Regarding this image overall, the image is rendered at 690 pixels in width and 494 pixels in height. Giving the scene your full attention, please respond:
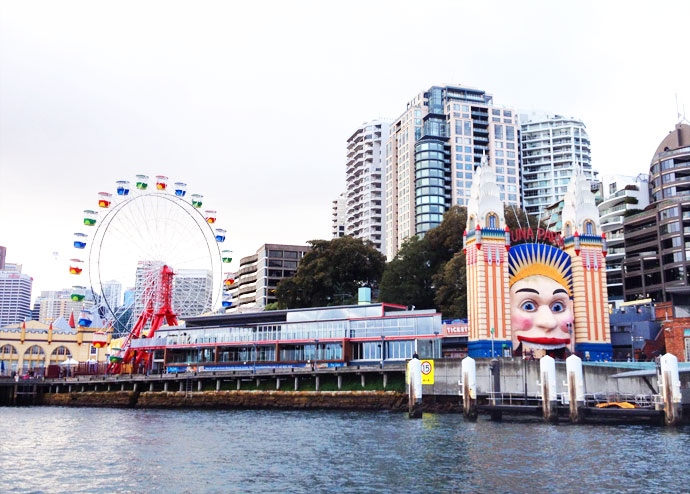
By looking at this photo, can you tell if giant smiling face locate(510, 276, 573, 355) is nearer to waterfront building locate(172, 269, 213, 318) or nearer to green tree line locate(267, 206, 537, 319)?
green tree line locate(267, 206, 537, 319)

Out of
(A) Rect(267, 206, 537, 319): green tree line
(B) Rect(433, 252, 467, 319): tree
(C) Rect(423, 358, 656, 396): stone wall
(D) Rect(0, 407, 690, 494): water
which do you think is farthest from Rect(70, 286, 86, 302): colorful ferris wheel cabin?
(C) Rect(423, 358, 656, 396): stone wall

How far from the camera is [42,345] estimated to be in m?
147

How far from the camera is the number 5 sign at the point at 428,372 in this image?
7288 centimetres

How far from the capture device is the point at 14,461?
43.8 m

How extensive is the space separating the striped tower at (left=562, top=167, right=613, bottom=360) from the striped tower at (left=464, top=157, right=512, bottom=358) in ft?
29.9

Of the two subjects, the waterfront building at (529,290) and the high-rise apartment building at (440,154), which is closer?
the waterfront building at (529,290)

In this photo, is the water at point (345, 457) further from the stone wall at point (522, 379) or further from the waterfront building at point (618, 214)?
the waterfront building at point (618, 214)

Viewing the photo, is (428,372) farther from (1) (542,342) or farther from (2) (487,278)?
(1) (542,342)

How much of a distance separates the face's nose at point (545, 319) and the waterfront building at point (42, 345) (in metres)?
97.5

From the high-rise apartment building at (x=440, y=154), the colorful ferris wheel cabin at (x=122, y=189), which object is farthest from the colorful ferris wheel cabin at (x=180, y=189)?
the high-rise apartment building at (x=440, y=154)

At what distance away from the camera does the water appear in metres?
34.6

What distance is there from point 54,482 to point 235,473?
29.5ft

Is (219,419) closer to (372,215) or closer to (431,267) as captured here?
(431,267)

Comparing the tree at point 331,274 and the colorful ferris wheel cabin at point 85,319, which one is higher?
the tree at point 331,274
